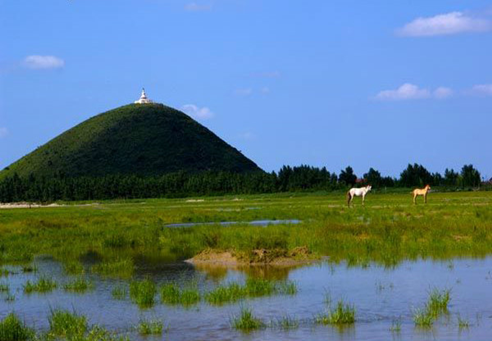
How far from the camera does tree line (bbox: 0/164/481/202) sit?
11581cm

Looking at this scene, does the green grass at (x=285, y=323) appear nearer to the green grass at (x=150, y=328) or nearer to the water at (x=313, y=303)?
the water at (x=313, y=303)

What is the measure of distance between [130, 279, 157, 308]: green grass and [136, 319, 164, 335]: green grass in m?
2.83

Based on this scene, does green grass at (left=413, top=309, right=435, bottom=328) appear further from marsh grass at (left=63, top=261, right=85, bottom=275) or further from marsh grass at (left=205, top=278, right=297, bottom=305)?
marsh grass at (left=63, top=261, right=85, bottom=275)

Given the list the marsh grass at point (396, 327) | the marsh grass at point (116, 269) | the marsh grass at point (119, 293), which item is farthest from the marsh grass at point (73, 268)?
the marsh grass at point (396, 327)

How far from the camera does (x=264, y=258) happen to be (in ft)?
91.1

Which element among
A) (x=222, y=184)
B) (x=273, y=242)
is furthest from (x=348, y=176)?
(x=273, y=242)

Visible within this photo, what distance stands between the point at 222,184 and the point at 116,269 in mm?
108660

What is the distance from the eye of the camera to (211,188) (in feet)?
443

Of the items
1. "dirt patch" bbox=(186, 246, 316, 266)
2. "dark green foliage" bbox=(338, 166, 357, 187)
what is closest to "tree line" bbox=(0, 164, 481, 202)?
"dark green foliage" bbox=(338, 166, 357, 187)

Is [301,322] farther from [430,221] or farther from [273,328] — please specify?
[430,221]

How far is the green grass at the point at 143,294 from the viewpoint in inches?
758

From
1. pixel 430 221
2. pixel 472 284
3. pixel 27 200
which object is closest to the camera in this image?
pixel 472 284

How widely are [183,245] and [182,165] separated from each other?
523ft

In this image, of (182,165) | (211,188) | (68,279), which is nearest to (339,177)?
(211,188)
